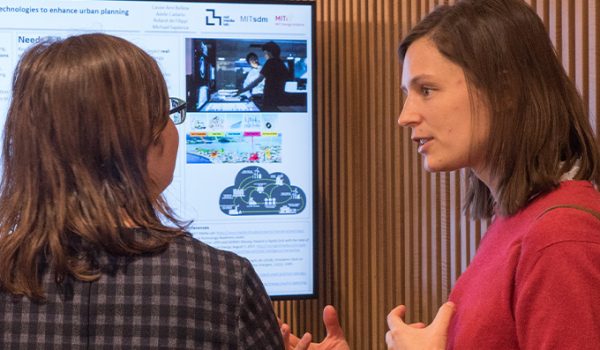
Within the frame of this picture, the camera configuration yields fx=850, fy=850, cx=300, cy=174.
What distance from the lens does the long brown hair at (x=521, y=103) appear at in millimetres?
1739

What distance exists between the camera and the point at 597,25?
266 cm

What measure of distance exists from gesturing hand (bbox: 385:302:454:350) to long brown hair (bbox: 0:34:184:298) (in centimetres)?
57

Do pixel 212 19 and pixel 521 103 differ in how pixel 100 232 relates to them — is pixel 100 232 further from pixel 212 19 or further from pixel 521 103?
pixel 212 19

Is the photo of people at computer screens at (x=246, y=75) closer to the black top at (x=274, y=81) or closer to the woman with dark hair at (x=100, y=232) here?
the black top at (x=274, y=81)

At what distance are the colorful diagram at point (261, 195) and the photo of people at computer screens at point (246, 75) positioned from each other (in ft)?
0.90

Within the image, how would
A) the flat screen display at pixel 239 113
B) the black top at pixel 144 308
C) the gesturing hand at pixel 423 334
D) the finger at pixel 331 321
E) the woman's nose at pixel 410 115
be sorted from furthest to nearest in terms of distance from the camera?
the flat screen display at pixel 239 113, the finger at pixel 331 321, the woman's nose at pixel 410 115, the gesturing hand at pixel 423 334, the black top at pixel 144 308

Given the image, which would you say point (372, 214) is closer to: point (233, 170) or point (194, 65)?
point (233, 170)

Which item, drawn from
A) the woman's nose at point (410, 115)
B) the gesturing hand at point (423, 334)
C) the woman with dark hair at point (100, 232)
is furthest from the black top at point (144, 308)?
the woman's nose at point (410, 115)

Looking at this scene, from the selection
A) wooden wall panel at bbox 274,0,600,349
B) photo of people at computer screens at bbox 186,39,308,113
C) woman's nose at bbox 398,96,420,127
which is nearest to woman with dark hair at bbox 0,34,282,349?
woman's nose at bbox 398,96,420,127

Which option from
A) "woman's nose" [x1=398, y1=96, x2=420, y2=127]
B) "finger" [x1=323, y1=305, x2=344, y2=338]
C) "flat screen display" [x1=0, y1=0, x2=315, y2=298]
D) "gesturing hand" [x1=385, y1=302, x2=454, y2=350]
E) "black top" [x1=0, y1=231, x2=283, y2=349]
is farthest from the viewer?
"flat screen display" [x1=0, y1=0, x2=315, y2=298]

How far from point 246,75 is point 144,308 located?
2.14m

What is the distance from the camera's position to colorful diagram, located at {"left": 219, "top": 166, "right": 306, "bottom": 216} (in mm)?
3498

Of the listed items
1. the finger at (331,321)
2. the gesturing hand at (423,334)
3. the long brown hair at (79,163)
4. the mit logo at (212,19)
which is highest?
the mit logo at (212,19)

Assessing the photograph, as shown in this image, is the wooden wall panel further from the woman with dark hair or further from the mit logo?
the woman with dark hair
